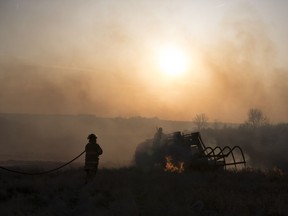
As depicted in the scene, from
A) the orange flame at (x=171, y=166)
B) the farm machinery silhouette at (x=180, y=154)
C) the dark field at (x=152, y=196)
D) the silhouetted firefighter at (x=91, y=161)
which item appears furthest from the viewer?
the farm machinery silhouette at (x=180, y=154)

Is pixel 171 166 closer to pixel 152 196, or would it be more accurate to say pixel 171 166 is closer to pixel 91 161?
pixel 91 161

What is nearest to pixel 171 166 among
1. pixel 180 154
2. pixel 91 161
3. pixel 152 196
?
pixel 180 154

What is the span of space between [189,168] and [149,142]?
20.9 feet

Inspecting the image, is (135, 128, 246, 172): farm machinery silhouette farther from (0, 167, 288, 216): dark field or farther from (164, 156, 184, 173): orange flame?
(0, 167, 288, 216): dark field

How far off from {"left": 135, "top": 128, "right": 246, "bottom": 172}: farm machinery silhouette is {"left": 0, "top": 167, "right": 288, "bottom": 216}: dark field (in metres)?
3.52

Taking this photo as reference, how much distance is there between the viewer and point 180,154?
23297 mm

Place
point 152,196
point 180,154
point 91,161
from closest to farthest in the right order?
point 152,196 → point 91,161 → point 180,154

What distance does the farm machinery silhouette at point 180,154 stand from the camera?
2208 cm

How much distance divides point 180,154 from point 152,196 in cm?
1045

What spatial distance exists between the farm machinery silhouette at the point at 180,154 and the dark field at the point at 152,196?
352cm

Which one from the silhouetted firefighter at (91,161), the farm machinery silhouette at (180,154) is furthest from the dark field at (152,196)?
the farm machinery silhouette at (180,154)

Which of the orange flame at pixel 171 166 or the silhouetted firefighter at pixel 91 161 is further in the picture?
the orange flame at pixel 171 166

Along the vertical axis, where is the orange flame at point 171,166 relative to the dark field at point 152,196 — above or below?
above

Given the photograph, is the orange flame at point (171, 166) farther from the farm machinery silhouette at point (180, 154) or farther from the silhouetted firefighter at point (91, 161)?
the silhouetted firefighter at point (91, 161)
